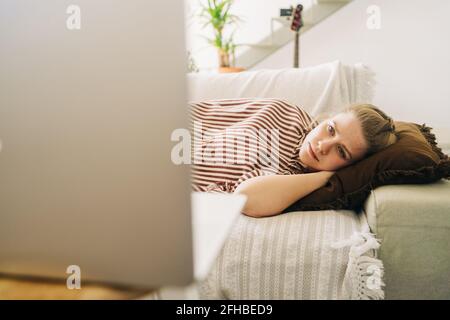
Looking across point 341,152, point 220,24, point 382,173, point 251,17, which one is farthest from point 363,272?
point 251,17

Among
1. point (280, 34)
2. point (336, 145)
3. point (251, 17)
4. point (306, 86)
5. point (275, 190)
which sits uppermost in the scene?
point (251, 17)

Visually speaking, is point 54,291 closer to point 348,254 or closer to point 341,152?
point 348,254

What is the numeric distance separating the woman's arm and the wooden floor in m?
0.64

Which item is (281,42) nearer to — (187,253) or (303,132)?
(303,132)

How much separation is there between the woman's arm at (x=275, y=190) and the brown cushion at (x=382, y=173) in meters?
0.03

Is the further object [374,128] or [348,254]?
[374,128]

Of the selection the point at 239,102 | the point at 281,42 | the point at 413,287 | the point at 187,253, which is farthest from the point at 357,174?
the point at 281,42

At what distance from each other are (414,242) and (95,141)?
0.74 m

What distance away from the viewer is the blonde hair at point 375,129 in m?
1.08

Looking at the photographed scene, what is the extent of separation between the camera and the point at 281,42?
3.50 metres

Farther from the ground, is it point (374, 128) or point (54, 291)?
point (374, 128)

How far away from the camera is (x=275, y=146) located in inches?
51.1

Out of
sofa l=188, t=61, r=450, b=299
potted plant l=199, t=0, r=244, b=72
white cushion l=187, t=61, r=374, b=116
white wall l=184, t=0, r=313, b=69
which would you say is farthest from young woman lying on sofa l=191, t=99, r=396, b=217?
white wall l=184, t=0, r=313, b=69

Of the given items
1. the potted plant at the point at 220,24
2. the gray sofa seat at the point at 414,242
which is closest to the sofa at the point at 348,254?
the gray sofa seat at the point at 414,242
